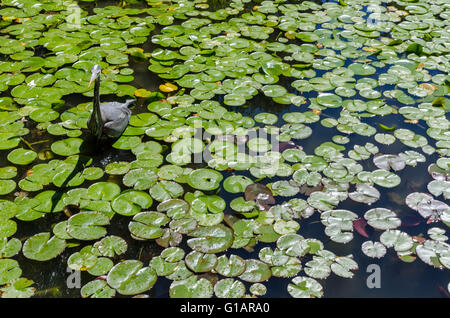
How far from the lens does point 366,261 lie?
291 cm

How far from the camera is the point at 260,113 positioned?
4191 millimetres

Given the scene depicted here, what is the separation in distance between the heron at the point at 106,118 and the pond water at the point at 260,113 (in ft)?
0.38

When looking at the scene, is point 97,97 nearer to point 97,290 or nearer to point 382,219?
point 97,290

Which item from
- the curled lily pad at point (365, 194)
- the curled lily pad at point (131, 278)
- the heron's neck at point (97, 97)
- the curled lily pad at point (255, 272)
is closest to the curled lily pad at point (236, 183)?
the curled lily pad at point (255, 272)

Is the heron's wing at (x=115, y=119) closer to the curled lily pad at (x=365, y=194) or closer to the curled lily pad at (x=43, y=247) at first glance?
the curled lily pad at (x=43, y=247)

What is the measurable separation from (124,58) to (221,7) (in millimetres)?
1919

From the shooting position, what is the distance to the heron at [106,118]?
11.3 feet

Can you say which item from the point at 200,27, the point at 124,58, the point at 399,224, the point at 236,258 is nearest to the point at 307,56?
the point at 200,27

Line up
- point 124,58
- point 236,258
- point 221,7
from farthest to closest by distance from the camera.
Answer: point 221,7 < point 124,58 < point 236,258

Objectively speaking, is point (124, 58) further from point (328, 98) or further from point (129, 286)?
point (129, 286)

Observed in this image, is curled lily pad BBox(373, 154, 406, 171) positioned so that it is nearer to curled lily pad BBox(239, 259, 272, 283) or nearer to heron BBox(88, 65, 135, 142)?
curled lily pad BBox(239, 259, 272, 283)

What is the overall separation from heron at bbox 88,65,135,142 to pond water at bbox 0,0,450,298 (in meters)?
0.12

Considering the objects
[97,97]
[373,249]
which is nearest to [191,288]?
[373,249]

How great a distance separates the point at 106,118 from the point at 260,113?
56.4 inches
